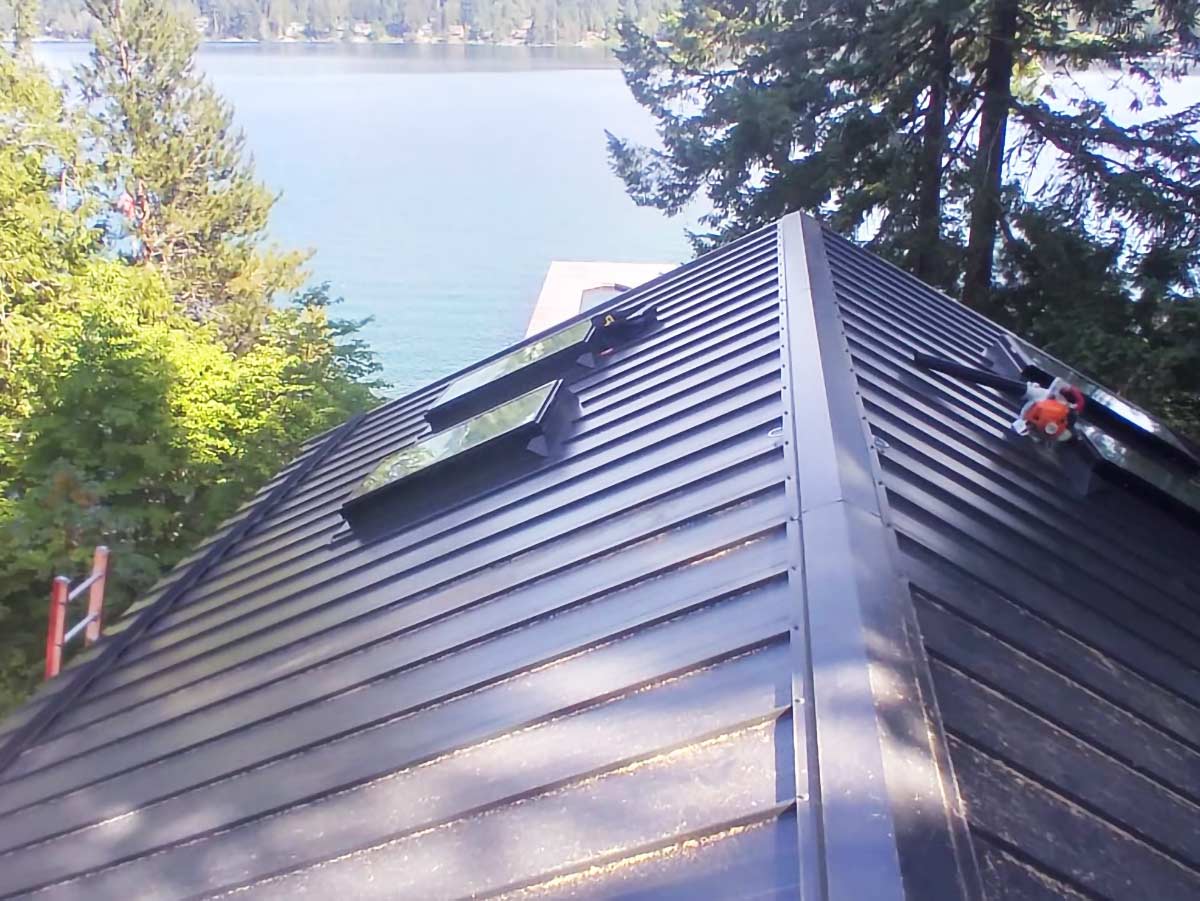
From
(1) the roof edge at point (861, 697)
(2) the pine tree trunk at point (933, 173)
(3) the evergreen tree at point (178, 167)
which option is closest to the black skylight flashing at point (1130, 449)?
(1) the roof edge at point (861, 697)

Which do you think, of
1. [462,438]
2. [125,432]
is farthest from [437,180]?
[462,438]

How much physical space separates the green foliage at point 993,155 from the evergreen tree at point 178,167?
16.4m

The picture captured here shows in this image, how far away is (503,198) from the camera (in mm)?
47125

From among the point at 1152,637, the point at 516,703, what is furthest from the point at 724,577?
the point at 1152,637

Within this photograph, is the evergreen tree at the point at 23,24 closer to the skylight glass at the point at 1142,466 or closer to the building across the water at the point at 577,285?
the building across the water at the point at 577,285

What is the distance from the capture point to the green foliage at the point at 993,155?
506 inches

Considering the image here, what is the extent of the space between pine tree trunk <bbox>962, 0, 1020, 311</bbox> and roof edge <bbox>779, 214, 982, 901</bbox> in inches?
471

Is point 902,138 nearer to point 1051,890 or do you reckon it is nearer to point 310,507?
point 310,507

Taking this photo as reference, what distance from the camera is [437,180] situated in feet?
163

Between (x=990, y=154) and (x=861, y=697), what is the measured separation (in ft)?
45.9

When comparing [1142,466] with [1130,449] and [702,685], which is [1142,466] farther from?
[702,685]

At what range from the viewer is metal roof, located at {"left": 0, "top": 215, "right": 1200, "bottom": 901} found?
2137 millimetres

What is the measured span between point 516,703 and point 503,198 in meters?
46.4

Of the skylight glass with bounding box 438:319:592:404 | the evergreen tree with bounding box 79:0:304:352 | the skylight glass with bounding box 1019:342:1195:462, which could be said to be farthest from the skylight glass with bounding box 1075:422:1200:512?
the evergreen tree with bounding box 79:0:304:352
